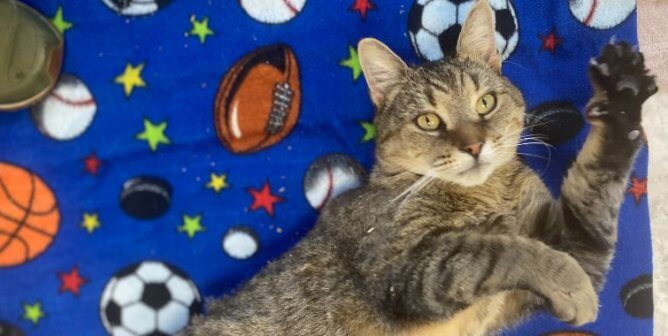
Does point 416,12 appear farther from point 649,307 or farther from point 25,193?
point 25,193

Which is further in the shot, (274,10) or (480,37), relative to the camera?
(274,10)

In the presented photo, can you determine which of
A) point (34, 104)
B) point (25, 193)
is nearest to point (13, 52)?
point (34, 104)

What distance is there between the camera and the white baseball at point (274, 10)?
2.23 metres

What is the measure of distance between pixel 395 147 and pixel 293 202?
508mm

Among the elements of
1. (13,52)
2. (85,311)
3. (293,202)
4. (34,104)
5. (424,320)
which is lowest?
(85,311)

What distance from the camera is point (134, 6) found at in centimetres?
225

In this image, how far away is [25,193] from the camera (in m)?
2.26

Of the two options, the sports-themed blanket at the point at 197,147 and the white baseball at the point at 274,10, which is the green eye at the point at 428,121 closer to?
the sports-themed blanket at the point at 197,147

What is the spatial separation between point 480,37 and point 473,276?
2.41 ft

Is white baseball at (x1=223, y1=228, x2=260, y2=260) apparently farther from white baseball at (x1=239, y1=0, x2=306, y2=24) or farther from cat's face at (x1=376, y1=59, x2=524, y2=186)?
white baseball at (x1=239, y1=0, x2=306, y2=24)

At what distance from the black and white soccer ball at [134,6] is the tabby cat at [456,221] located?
0.79 meters

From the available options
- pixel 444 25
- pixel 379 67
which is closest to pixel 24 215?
pixel 379 67

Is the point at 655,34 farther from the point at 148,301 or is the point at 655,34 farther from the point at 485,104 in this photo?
the point at 148,301

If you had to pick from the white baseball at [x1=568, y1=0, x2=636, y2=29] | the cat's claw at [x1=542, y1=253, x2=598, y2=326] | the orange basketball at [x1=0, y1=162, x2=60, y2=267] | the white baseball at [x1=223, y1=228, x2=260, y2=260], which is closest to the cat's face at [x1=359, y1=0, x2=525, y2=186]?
the cat's claw at [x1=542, y1=253, x2=598, y2=326]
